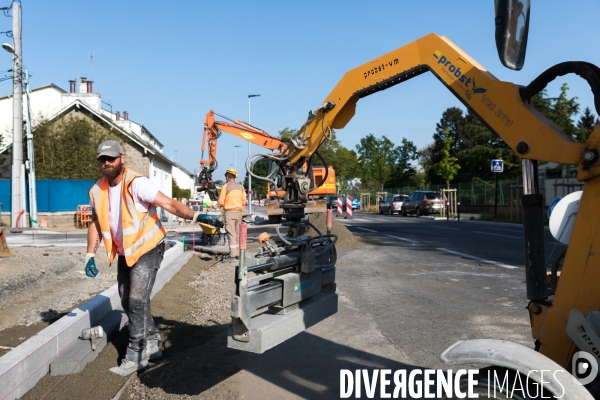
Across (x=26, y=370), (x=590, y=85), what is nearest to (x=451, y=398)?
(x=590, y=85)

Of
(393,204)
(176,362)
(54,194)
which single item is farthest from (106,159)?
(393,204)

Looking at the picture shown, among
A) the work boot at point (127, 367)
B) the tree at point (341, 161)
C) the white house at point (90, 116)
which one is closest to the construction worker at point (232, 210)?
the work boot at point (127, 367)

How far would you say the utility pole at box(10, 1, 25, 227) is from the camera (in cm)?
2133

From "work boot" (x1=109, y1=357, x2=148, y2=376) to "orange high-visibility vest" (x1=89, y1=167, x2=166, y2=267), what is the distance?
0.84 meters

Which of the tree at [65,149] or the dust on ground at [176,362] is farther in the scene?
the tree at [65,149]

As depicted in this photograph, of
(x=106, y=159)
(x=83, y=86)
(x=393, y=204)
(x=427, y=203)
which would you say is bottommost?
(x=393, y=204)

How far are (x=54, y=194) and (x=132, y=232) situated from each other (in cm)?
2375

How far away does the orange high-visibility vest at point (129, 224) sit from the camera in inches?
182

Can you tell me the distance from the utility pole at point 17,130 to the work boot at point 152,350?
18991 mm

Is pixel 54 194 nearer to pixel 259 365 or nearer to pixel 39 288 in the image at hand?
pixel 39 288

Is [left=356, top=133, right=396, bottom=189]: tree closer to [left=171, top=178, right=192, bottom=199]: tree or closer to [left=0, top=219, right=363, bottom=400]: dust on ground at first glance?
[left=171, top=178, right=192, bottom=199]: tree

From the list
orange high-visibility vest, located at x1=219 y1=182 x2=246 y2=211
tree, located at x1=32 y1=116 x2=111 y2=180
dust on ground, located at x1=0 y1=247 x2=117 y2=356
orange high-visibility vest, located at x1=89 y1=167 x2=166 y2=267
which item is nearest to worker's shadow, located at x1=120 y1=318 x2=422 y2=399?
orange high-visibility vest, located at x1=89 y1=167 x2=166 y2=267

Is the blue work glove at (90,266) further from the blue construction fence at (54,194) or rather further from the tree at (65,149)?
the tree at (65,149)

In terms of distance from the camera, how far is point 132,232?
4660mm
